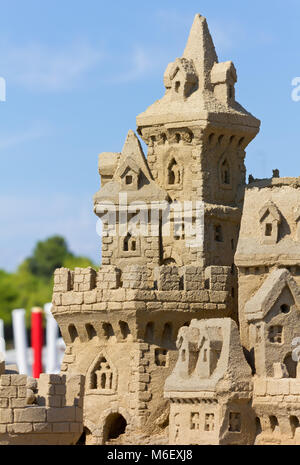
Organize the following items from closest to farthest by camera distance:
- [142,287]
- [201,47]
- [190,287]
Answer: [142,287] → [190,287] → [201,47]

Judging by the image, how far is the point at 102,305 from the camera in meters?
66.1

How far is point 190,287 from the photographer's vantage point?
2608 inches

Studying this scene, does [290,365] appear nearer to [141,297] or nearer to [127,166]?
[141,297]

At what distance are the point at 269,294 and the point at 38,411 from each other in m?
16.6

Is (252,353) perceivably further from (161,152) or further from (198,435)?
(161,152)

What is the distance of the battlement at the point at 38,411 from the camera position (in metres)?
47.9

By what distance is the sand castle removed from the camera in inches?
2435

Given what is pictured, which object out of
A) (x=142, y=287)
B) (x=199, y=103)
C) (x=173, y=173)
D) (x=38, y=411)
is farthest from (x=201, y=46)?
(x=38, y=411)

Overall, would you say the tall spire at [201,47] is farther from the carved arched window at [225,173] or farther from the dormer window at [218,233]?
the dormer window at [218,233]

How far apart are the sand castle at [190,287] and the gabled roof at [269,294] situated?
0.15ft

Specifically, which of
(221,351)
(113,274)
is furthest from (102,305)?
(221,351)

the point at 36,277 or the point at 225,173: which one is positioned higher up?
the point at 36,277
